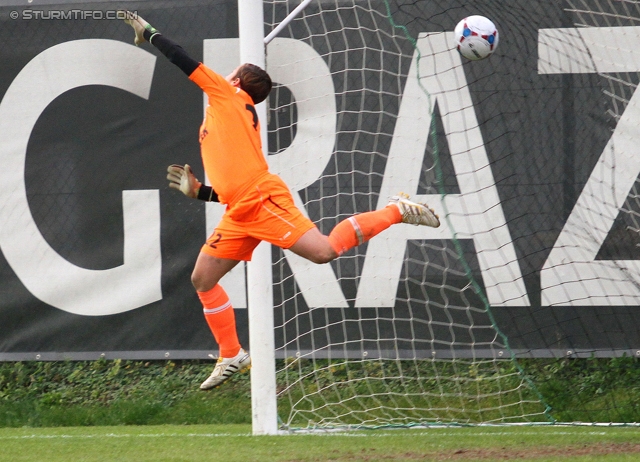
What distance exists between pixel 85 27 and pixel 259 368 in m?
3.61

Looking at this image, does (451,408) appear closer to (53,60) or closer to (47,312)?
(47,312)

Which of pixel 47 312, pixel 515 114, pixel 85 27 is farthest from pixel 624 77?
pixel 47 312

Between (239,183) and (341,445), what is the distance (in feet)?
5.87

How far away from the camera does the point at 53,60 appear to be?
7.39m

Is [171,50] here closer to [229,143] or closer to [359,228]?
[229,143]

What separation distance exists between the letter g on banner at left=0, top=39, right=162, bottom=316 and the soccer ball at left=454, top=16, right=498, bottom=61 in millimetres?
2965

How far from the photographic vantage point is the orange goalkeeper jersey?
5184 mm

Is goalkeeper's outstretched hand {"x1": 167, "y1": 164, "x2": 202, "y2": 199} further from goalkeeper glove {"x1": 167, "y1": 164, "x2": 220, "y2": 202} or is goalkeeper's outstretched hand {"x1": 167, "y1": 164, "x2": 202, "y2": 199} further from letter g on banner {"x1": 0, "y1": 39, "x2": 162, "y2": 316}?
letter g on banner {"x1": 0, "y1": 39, "x2": 162, "y2": 316}

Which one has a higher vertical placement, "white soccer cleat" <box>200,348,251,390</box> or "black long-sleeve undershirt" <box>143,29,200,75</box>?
"black long-sleeve undershirt" <box>143,29,200,75</box>

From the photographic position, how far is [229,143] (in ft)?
17.0

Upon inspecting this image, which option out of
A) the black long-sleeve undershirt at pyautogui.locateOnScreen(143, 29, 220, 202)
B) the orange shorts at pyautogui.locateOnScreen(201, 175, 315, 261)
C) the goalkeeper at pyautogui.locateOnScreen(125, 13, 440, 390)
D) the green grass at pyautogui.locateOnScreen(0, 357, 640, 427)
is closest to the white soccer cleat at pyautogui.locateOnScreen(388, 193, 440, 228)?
the goalkeeper at pyautogui.locateOnScreen(125, 13, 440, 390)

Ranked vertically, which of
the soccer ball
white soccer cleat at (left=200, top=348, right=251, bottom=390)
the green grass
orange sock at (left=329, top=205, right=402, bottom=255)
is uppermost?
the soccer ball

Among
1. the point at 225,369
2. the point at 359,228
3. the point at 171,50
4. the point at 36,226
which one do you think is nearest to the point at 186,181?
the point at 171,50

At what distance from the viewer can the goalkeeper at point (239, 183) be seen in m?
5.15
